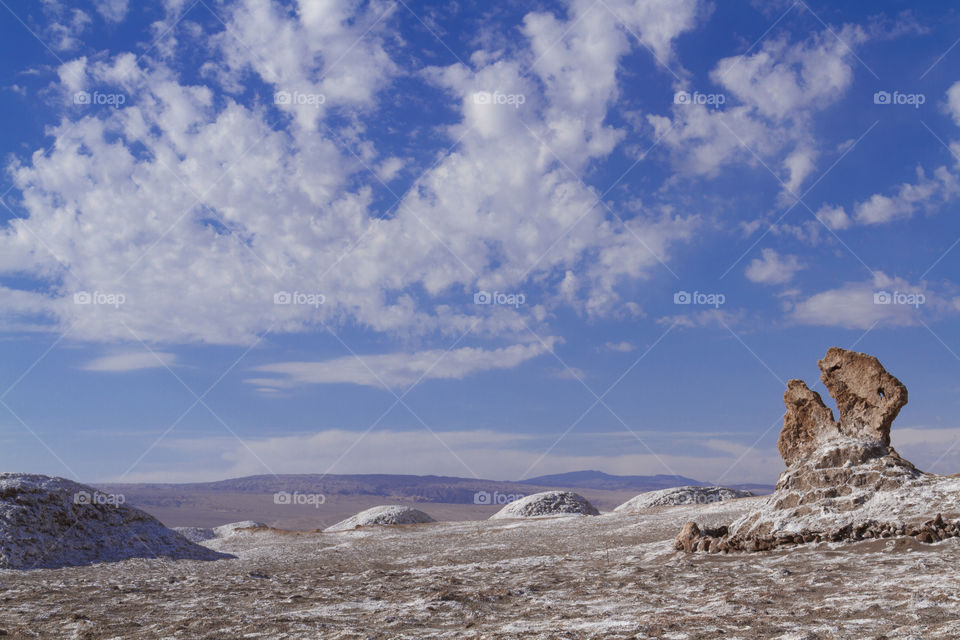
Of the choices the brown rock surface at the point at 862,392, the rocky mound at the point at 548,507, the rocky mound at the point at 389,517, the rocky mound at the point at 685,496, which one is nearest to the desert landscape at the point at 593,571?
the brown rock surface at the point at 862,392

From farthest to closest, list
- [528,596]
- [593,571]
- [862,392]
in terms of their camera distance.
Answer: [862,392]
[593,571]
[528,596]

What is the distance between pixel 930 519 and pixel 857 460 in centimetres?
203

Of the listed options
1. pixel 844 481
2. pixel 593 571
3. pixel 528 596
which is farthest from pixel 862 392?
pixel 528 596

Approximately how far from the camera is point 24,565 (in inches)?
633

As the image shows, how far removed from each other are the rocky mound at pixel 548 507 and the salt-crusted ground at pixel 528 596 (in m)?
18.2

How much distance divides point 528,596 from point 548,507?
26.4 metres

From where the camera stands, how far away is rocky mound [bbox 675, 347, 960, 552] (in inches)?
446

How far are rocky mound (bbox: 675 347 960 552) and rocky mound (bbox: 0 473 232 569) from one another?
1405 cm

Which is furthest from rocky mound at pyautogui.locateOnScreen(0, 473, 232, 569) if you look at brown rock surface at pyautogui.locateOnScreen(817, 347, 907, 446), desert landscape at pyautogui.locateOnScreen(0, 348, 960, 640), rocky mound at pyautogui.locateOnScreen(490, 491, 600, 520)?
rocky mound at pyautogui.locateOnScreen(490, 491, 600, 520)

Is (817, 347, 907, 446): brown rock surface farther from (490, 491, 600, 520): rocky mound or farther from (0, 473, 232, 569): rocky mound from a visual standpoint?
(490, 491, 600, 520): rocky mound

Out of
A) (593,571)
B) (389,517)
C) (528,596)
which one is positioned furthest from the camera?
(389,517)

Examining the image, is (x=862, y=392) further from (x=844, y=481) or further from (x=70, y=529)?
(x=70, y=529)

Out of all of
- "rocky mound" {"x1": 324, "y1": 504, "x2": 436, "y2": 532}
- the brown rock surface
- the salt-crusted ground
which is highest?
the brown rock surface

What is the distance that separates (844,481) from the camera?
12578 mm
